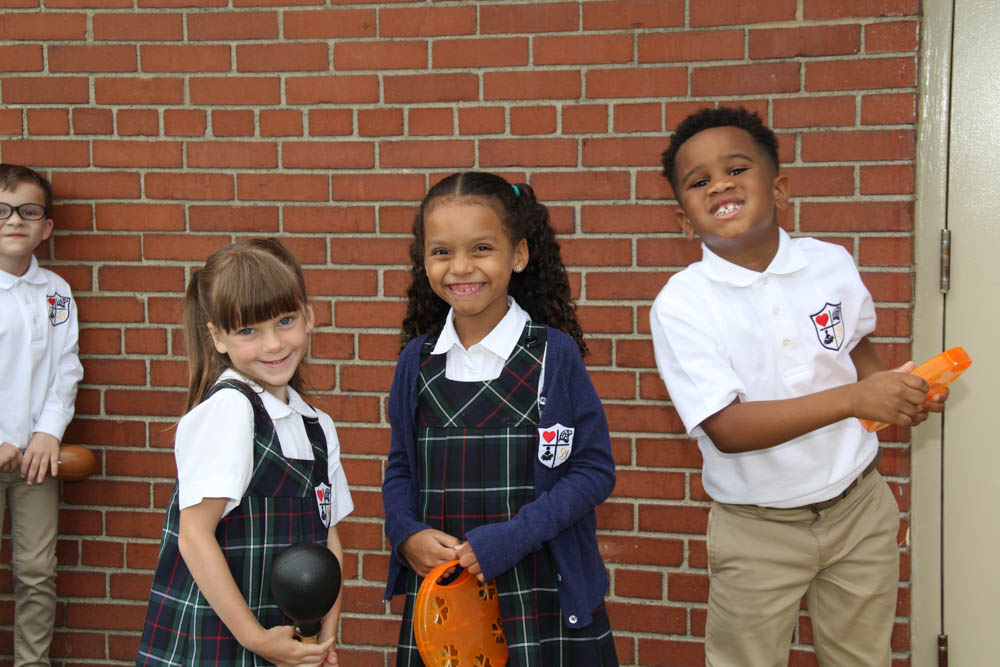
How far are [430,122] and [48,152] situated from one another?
152 centimetres

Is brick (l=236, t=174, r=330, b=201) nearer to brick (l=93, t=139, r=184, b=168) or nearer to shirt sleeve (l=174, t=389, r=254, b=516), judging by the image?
brick (l=93, t=139, r=184, b=168)

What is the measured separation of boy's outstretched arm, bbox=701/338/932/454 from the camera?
6.51ft

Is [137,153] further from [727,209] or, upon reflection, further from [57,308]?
[727,209]

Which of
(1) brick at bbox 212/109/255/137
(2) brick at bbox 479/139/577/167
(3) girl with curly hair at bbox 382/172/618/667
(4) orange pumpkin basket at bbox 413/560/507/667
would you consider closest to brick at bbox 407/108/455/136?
(2) brick at bbox 479/139/577/167

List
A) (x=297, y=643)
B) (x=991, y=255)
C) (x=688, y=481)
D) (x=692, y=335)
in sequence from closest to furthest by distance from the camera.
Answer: (x=297, y=643)
(x=692, y=335)
(x=991, y=255)
(x=688, y=481)

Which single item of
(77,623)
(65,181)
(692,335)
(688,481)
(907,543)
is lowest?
(77,623)

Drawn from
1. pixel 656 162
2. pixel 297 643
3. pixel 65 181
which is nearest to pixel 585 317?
pixel 656 162

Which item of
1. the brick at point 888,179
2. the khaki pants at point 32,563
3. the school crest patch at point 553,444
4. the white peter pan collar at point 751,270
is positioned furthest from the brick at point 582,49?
the khaki pants at point 32,563

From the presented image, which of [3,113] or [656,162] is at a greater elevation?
[3,113]

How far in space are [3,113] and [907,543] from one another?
3720 mm

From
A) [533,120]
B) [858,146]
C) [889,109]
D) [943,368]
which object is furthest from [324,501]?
[889,109]

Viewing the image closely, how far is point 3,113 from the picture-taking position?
134 inches

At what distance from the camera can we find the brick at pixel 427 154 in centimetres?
316

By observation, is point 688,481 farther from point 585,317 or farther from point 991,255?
point 991,255
